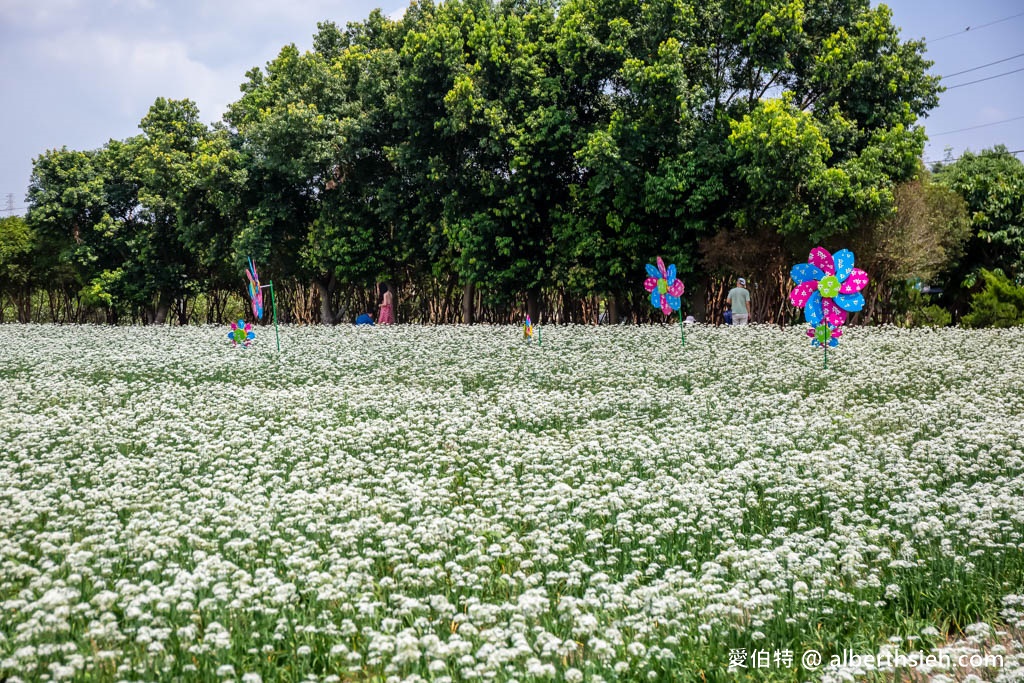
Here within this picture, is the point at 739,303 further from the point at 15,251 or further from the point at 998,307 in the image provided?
the point at 15,251

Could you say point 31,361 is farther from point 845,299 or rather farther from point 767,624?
point 767,624

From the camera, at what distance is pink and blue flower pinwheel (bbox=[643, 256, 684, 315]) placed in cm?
2273

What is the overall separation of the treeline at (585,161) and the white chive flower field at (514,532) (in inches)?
636

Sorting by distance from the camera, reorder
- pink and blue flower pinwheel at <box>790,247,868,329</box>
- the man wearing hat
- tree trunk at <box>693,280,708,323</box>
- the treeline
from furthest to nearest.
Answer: tree trunk at <box>693,280,708,323</box> → the treeline → the man wearing hat → pink and blue flower pinwheel at <box>790,247,868,329</box>

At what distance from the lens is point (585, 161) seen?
3006 cm

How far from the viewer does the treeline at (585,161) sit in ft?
94.9

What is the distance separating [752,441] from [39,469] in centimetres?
756

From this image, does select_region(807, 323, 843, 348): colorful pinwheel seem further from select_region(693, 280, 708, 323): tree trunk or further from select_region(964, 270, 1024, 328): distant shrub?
select_region(693, 280, 708, 323): tree trunk

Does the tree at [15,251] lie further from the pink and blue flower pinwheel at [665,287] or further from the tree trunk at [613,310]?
the pink and blue flower pinwheel at [665,287]

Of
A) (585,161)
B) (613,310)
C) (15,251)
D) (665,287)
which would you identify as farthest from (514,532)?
(15,251)

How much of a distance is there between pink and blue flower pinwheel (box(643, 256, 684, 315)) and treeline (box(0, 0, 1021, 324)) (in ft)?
21.2

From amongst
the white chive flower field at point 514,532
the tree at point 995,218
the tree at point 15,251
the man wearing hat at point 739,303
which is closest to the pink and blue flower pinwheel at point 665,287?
the man wearing hat at point 739,303

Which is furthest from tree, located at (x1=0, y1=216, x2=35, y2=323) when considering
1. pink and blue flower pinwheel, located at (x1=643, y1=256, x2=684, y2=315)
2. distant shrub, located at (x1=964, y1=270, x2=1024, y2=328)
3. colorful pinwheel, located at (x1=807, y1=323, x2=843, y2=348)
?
distant shrub, located at (x1=964, y1=270, x2=1024, y2=328)

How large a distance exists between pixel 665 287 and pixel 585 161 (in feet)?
28.0
